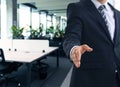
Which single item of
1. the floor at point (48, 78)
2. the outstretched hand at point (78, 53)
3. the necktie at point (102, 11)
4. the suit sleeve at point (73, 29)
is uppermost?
the necktie at point (102, 11)

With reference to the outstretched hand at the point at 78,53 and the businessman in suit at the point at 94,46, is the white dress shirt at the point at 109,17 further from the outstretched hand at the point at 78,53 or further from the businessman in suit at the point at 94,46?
the outstretched hand at the point at 78,53

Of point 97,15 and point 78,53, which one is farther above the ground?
point 97,15

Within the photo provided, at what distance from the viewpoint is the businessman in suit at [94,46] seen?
0.92m

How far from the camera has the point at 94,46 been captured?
36.5 inches

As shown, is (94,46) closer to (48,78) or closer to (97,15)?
(97,15)

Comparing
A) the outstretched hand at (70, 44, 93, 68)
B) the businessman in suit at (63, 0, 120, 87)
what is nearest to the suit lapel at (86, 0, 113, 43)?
the businessman in suit at (63, 0, 120, 87)

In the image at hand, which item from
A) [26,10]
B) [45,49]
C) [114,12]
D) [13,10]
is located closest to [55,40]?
[13,10]

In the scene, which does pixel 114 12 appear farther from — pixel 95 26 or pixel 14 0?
pixel 14 0

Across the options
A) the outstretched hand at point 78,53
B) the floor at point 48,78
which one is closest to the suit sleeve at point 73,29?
the outstretched hand at point 78,53

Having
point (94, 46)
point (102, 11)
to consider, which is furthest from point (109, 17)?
point (94, 46)

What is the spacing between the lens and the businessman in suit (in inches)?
36.4

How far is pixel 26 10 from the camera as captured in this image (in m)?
12.6

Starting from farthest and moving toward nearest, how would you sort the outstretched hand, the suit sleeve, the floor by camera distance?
1. the floor
2. the suit sleeve
3. the outstretched hand

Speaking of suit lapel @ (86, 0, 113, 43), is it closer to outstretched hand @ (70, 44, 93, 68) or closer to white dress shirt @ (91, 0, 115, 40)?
white dress shirt @ (91, 0, 115, 40)
